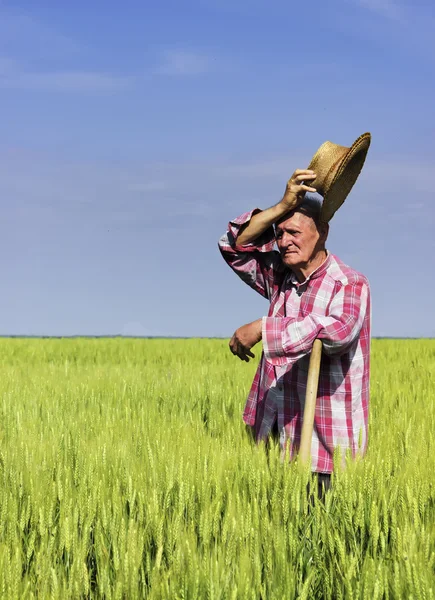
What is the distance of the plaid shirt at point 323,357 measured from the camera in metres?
2.91

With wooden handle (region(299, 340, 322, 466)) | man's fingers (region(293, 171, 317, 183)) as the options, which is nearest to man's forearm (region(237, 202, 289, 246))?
man's fingers (region(293, 171, 317, 183))

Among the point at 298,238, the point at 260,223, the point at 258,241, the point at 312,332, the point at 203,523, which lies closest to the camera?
the point at 203,523

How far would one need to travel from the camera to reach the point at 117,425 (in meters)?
4.20

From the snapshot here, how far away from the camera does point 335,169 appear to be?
290 cm

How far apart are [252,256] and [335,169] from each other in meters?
0.61

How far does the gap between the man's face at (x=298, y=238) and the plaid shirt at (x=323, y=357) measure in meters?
0.14

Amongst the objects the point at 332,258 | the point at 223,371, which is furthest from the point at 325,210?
the point at 223,371

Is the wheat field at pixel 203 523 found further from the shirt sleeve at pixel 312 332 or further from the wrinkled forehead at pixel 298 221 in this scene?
the wrinkled forehead at pixel 298 221

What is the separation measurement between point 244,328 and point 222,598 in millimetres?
1230

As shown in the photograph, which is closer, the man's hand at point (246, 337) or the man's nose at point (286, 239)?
the man's hand at point (246, 337)

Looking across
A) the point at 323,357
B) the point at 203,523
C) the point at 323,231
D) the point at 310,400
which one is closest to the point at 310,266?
the point at 323,231

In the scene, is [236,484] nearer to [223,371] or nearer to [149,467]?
[149,467]

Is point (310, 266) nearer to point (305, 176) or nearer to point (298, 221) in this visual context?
point (298, 221)

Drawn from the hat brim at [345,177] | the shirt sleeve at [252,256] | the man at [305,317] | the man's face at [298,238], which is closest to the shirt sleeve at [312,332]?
the man at [305,317]
